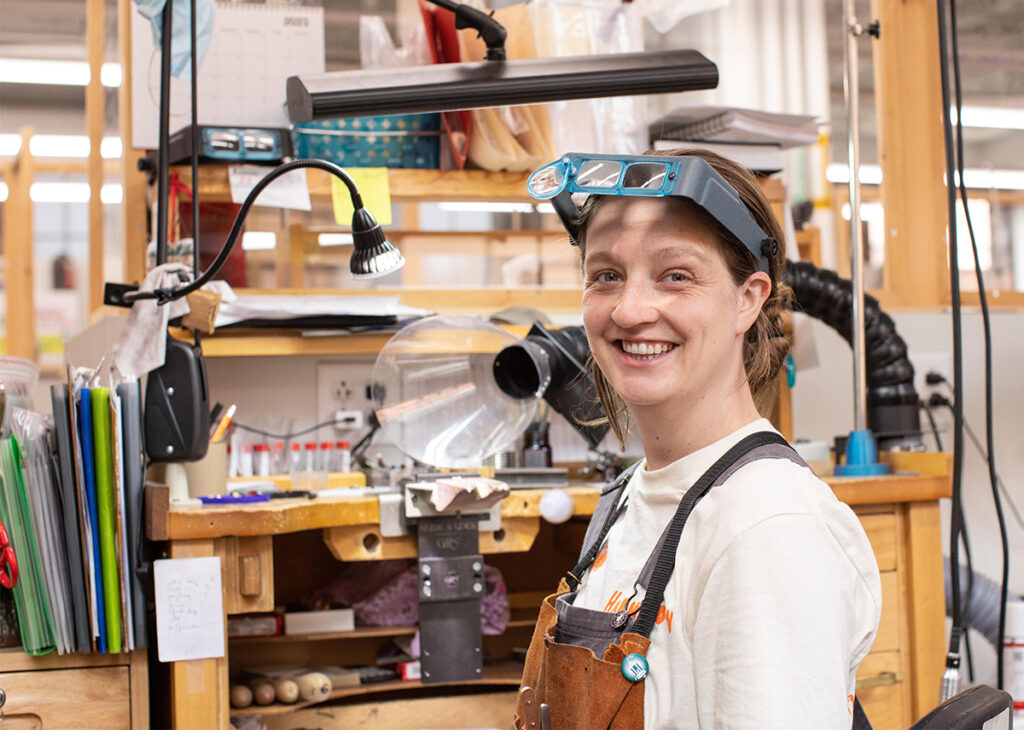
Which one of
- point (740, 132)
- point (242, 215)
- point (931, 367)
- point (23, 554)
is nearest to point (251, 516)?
point (23, 554)

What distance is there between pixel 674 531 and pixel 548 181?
41 cm

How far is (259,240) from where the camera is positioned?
260 cm

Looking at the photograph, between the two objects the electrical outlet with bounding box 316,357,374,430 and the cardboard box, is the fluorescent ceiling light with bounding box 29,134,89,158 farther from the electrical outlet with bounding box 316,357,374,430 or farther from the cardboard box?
the cardboard box

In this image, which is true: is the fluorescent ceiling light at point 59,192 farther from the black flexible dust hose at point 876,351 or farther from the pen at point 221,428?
the black flexible dust hose at point 876,351

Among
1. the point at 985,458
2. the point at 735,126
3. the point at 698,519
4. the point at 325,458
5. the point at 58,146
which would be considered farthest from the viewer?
the point at 58,146

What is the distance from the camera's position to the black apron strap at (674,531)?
3.15ft

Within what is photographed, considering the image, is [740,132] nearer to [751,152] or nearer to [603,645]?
[751,152]

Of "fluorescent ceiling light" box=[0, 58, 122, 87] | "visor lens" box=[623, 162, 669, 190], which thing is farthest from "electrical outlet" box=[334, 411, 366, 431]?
"fluorescent ceiling light" box=[0, 58, 122, 87]

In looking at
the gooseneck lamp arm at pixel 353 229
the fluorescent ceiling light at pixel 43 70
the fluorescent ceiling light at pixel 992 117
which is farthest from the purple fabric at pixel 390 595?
the fluorescent ceiling light at pixel 43 70

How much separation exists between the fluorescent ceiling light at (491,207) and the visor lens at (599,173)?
1703 mm

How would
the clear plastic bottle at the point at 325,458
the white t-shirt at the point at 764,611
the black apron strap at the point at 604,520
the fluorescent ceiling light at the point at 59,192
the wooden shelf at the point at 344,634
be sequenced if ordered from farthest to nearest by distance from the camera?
the fluorescent ceiling light at the point at 59,192 → the clear plastic bottle at the point at 325,458 → the wooden shelf at the point at 344,634 → the black apron strap at the point at 604,520 → the white t-shirt at the point at 764,611

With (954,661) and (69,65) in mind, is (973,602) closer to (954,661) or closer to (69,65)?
(954,661)

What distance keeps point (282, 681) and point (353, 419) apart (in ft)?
2.47

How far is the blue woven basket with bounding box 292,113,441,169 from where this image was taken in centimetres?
242
